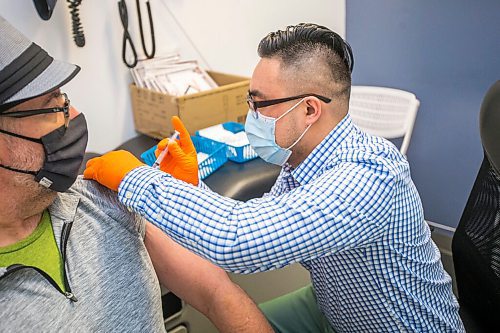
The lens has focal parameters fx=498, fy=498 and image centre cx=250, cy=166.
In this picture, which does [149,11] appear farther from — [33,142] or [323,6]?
[33,142]

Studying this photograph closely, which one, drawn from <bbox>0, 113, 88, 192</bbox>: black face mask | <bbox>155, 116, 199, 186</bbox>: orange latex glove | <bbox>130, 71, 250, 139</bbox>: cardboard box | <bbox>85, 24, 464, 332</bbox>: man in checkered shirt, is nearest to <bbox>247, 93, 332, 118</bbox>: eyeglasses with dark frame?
<bbox>85, 24, 464, 332</bbox>: man in checkered shirt

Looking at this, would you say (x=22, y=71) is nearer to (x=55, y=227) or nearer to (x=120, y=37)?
(x=55, y=227)

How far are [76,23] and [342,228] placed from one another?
4.72 ft

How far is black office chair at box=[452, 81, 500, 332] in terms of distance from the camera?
1.20m

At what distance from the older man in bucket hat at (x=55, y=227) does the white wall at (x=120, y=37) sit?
3.24 ft

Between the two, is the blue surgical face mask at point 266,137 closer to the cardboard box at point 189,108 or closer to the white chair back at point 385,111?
the cardboard box at point 189,108

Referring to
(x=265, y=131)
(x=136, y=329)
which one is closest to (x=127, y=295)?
(x=136, y=329)

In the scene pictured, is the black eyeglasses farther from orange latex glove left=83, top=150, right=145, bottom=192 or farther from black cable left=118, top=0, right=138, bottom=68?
black cable left=118, top=0, right=138, bottom=68

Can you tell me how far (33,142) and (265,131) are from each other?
63cm

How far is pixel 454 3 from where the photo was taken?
7.58ft

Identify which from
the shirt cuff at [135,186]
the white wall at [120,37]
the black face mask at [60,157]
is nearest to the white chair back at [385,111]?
the white wall at [120,37]

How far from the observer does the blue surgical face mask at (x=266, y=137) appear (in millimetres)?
1391

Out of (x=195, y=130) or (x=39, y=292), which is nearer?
(x=39, y=292)

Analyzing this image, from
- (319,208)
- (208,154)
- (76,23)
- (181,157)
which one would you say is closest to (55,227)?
(181,157)
